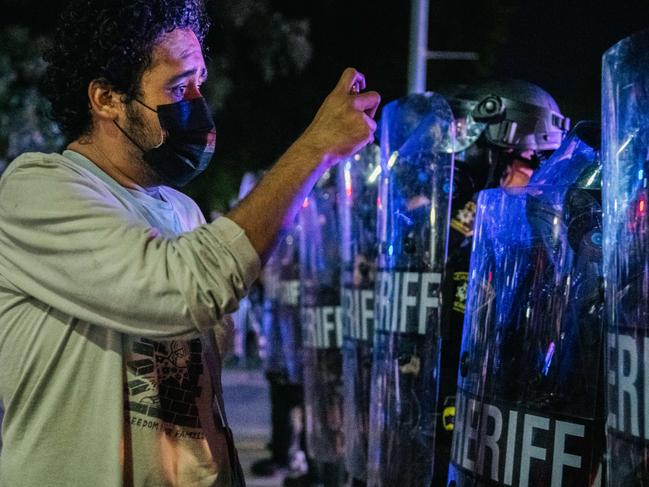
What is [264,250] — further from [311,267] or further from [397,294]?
[311,267]

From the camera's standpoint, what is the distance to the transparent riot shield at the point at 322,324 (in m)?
5.58

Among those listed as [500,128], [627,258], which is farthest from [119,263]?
[500,128]

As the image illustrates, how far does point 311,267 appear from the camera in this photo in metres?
6.12

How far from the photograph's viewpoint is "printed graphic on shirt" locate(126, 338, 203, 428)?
81.8 inches

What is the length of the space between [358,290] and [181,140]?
2728 millimetres

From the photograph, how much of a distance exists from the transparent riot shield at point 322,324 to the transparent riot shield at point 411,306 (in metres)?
1.78

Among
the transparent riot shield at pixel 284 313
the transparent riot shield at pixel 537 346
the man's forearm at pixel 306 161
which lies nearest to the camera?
the man's forearm at pixel 306 161

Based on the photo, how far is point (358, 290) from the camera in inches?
193

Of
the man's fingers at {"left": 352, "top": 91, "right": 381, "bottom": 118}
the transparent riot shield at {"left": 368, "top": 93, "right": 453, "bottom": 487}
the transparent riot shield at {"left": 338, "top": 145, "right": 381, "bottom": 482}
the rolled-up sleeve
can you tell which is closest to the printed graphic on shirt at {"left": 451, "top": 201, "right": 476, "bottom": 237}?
the transparent riot shield at {"left": 368, "top": 93, "right": 453, "bottom": 487}

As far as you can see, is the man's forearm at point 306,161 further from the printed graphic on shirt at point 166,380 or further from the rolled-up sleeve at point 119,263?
the printed graphic on shirt at point 166,380

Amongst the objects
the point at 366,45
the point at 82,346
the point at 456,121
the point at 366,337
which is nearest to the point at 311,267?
the point at 366,337

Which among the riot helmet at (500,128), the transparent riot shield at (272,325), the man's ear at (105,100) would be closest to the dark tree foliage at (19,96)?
the transparent riot shield at (272,325)

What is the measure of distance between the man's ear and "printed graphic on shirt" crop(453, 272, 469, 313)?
1966mm

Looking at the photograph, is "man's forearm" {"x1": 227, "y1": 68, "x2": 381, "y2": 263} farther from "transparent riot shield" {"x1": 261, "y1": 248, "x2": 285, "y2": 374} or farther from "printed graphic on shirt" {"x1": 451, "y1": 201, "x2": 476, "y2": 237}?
"transparent riot shield" {"x1": 261, "y1": 248, "x2": 285, "y2": 374}
